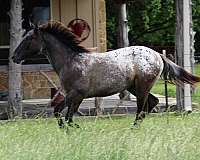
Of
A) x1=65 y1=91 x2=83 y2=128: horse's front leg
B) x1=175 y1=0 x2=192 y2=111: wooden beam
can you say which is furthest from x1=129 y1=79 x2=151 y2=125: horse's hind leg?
x1=175 y1=0 x2=192 y2=111: wooden beam

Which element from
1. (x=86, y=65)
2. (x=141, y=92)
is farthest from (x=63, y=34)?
(x=141, y=92)

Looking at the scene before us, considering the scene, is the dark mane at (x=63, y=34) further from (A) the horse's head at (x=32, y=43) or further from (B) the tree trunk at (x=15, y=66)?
(B) the tree trunk at (x=15, y=66)

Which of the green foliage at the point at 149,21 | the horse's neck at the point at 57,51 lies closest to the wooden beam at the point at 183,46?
the horse's neck at the point at 57,51

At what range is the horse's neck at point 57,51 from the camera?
12.3 metres

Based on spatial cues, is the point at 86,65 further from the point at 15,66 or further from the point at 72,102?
the point at 15,66

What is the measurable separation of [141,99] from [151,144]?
15.9ft

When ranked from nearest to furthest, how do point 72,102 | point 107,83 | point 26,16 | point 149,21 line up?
point 72,102 < point 107,83 < point 26,16 < point 149,21

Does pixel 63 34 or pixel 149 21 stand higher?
pixel 149 21

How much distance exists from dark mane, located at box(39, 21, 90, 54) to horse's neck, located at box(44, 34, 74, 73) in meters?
0.08

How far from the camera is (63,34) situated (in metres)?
12.3

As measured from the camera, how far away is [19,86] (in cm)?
1517

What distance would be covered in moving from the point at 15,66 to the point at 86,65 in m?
3.22

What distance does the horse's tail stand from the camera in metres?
13.1

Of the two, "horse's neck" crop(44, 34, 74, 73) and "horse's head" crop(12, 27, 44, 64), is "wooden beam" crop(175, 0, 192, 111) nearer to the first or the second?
"horse's neck" crop(44, 34, 74, 73)
